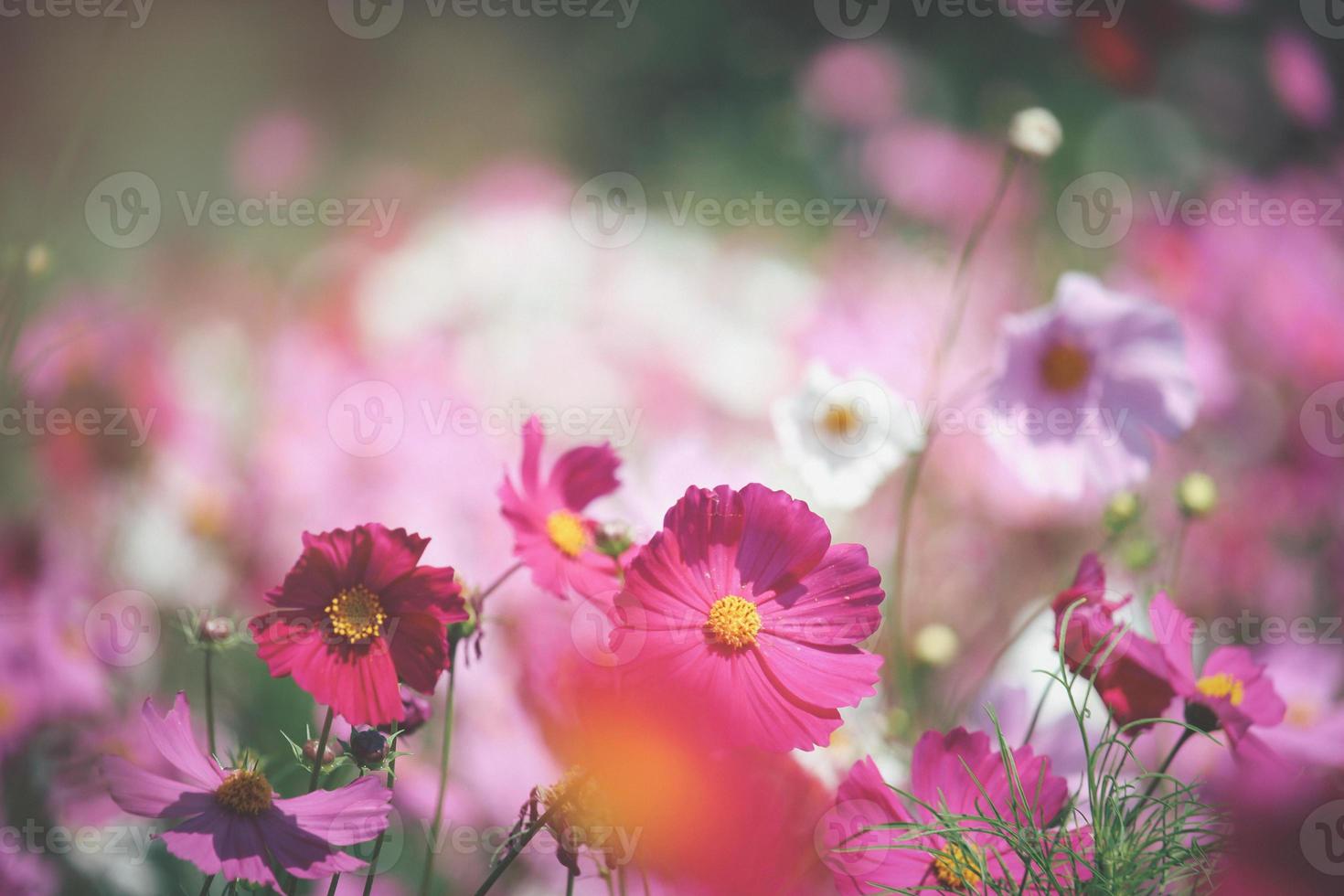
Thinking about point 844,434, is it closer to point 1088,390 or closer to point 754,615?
point 1088,390

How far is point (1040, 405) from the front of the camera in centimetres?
49

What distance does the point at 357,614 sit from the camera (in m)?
0.32

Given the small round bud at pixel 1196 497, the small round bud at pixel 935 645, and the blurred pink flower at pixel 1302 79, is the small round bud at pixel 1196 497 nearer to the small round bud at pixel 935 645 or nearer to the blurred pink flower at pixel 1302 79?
the small round bud at pixel 935 645

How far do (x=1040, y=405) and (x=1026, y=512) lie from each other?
0.35 metres

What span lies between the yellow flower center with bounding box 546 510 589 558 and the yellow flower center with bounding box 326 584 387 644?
7cm

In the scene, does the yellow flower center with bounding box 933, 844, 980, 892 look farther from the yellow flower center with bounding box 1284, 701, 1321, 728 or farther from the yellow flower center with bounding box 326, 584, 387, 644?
the yellow flower center with bounding box 1284, 701, 1321, 728

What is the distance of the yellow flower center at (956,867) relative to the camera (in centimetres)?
32

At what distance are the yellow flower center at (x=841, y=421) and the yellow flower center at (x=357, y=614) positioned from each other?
28 centimetres

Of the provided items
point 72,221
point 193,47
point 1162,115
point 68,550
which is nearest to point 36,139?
point 72,221

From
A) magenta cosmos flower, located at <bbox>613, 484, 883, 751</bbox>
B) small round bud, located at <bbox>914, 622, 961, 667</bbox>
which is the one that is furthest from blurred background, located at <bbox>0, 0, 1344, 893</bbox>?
magenta cosmos flower, located at <bbox>613, 484, 883, 751</bbox>

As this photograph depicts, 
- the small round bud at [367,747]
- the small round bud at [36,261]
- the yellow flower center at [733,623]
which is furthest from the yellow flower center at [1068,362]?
the small round bud at [36,261]

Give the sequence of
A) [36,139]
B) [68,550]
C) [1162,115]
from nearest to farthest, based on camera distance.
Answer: [68,550], [36,139], [1162,115]

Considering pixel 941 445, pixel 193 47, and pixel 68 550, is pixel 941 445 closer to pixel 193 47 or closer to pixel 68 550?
pixel 68 550

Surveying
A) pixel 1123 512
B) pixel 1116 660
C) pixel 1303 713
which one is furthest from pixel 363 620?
pixel 1303 713
